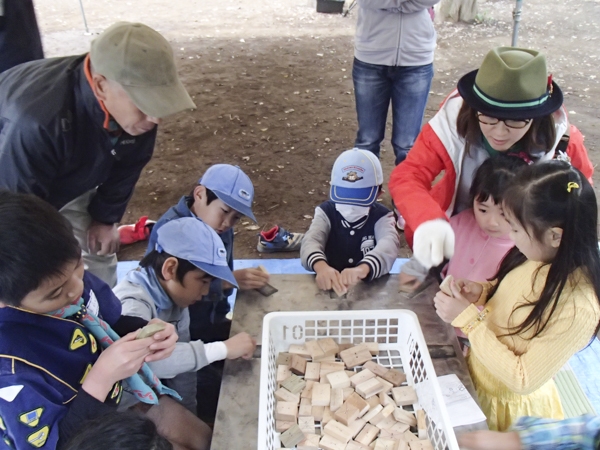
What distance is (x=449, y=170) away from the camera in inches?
70.7

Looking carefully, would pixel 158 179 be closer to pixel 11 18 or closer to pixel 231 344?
pixel 11 18

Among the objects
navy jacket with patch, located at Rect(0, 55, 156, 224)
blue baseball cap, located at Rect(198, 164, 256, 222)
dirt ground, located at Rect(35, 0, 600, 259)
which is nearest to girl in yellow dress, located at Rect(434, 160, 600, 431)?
blue baseball cap, located at Rect(198, 164, 256, 222)

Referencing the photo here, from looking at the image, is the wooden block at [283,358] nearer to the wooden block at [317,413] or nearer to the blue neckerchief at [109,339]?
the wooden block at [317,413]

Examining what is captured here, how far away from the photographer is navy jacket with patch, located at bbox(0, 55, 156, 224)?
1547 mm

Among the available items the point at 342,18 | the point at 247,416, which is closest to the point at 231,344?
the point at 247,416

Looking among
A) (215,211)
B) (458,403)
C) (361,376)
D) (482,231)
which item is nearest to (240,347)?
(361,376)

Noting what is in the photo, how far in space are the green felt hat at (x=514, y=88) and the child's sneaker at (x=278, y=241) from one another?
166cm

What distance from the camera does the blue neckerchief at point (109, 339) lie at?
4.03ft

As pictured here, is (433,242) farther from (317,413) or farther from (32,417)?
(32,417)

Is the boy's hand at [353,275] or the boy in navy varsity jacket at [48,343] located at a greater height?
the boy in navy varsity jacket at [48,343]

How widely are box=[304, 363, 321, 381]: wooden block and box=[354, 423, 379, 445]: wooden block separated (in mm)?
197

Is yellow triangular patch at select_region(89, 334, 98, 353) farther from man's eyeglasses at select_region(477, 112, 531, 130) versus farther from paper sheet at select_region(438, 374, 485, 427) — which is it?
man's eyeglasses at select_region(477, 112, 531, 130)

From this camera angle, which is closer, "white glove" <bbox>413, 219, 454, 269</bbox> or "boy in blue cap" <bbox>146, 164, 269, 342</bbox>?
"white glove" <bbox>413, 219, 454, 269</bbox>

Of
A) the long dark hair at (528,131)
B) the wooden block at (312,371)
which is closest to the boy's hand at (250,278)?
the wooden block at (312,371)
